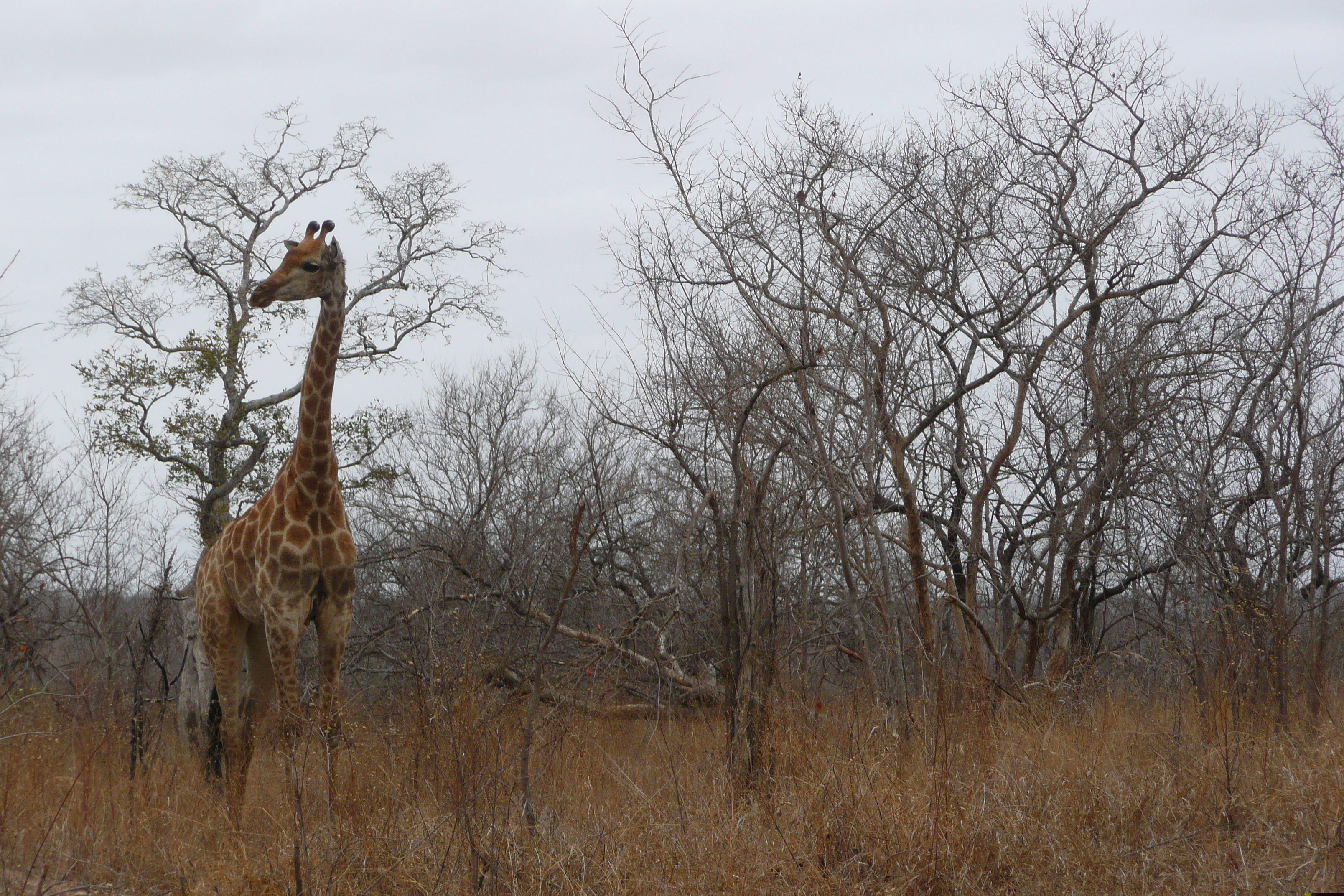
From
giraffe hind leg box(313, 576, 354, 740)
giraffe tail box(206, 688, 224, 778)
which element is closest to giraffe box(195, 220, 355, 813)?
giraffe hind leg box(313, 576, 354, 740)

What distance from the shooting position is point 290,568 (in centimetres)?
583

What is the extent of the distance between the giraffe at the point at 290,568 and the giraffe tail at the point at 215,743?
1.27 feet

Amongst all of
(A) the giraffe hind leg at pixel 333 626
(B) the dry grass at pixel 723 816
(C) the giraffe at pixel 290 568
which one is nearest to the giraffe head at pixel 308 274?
(C) the giraffe at pixel 290 568

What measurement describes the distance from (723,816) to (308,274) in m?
3.59

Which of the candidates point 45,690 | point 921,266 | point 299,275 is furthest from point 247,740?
point 921,266

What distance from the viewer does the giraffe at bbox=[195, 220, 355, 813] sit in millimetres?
5812

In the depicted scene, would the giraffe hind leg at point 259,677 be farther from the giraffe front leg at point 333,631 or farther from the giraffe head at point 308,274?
the giraffe head at point 308,274

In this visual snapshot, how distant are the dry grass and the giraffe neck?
159 centimetres

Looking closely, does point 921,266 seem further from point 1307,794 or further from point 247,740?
point 247,740

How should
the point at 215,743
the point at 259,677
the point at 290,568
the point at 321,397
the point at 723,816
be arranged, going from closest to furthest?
the point at 723,816 < the point at 290,568 < the point at 321,397 < the point at 259,677 < the point at 215,743

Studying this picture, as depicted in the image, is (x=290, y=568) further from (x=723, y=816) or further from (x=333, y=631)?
(x=723, y=816)

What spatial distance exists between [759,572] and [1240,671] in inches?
131

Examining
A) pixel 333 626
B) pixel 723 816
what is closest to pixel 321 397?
pixel 333 626

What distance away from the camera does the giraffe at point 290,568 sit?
581cm
